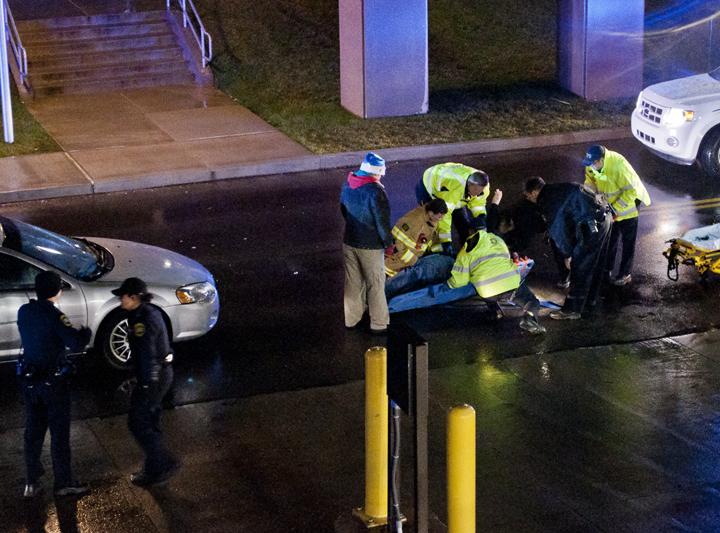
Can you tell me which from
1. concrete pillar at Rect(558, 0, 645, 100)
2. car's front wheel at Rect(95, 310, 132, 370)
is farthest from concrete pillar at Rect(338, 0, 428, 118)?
car's front wheel at Rect(95, 310, 132, 370)

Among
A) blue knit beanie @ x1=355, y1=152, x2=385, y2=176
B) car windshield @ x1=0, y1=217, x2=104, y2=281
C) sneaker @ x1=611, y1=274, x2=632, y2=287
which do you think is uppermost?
blue knit beanie @ x1=355, y1=152, x2=385, y2=176

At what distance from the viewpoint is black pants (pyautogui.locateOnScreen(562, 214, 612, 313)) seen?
11.7 meters

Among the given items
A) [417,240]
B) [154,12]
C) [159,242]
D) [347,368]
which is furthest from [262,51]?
[347,368]

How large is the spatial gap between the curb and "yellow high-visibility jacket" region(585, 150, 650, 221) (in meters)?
6.53

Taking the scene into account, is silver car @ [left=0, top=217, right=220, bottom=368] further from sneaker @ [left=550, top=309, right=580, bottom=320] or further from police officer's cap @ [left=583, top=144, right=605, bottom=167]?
police officer's cap @ [left=583, top=144, right=605, bottom=167]

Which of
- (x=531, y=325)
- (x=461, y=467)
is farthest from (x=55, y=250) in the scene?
(x=461, y=467)

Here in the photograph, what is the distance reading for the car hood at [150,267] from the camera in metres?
10.8

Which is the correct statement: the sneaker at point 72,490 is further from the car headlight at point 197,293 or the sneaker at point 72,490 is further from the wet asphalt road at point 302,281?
the car headlight at point 197,293

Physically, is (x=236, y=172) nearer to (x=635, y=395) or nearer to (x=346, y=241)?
(x=346, y=241)

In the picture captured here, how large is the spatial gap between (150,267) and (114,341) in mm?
823

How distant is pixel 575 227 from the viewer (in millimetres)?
11719

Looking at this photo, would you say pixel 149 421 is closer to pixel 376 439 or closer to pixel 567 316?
pixel 376 439

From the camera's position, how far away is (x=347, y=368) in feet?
35.1

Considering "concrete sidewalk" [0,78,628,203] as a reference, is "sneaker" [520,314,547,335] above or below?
above
